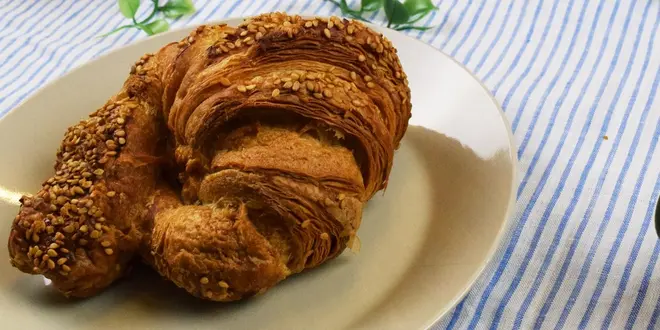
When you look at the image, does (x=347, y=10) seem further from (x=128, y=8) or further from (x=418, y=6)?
(x=128, y=8)

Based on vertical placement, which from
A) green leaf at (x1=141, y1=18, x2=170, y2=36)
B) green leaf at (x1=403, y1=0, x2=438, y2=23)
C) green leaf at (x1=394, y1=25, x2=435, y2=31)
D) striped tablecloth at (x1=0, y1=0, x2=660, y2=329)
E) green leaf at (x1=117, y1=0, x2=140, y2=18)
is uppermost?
green leaf at (x1=117, y1=0, x2=140, y2=18)

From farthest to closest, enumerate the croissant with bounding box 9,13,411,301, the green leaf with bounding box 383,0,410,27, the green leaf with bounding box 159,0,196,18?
1. the green leaf with bounding box 159,0,196,18
2. the green leaf with bounding box 383,0,410,27
3. the croissant with bounding box 9,13,411,301

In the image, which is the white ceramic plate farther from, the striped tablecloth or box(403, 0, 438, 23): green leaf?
box(403, 0, 438, 23): green leaf

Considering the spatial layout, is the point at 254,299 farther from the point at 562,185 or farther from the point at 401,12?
the point at 401,12

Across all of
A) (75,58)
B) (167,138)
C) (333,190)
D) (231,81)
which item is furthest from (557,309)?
(75,58)

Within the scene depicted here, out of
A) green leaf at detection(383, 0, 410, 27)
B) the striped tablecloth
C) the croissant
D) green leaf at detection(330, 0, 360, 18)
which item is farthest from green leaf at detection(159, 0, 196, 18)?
the croissant

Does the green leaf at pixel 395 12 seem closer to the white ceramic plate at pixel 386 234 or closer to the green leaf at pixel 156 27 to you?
the white ceramic plate at pixel 386 234

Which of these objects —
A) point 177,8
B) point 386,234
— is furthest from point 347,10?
point 386,234

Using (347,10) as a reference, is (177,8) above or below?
above
